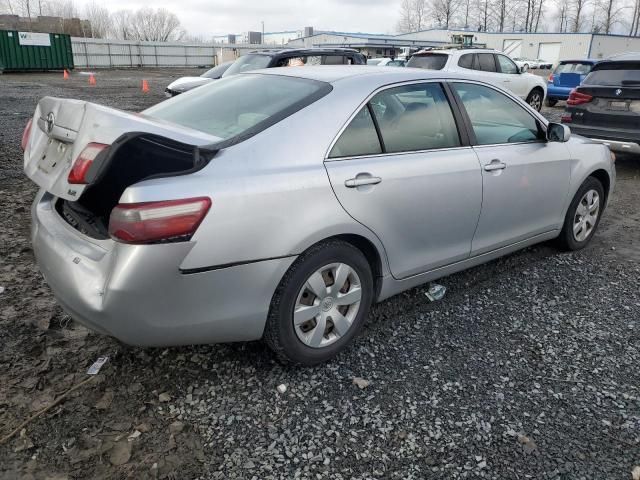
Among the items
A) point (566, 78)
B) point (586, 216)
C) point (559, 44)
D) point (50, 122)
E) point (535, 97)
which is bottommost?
point (586, 216)

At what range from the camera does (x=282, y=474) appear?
224 centimetres

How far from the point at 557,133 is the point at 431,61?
10.1 metres

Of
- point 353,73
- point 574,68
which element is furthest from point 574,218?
point 574,68

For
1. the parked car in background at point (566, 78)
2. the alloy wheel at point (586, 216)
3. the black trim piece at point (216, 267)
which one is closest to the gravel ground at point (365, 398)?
the black trim piece at point (216, 267)

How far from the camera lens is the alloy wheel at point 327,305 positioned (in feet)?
9.04

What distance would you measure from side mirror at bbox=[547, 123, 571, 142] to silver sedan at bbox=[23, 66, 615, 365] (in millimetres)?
314

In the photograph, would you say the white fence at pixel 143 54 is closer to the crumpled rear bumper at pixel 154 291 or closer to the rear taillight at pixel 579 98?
the rear taillight at pixel 579 98

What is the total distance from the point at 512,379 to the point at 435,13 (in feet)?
340

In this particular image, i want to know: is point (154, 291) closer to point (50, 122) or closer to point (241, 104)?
point (50, 122)

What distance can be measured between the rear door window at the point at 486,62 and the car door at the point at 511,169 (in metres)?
10.4

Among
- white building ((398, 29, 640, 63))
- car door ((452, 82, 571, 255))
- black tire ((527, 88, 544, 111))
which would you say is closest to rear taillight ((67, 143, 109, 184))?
car door ((452, 82, 571, 255))

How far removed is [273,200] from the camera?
8.15 feet

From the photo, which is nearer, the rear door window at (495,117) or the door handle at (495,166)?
the door handle at (495,166)

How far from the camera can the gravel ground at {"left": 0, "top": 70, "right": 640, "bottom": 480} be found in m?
2.30
